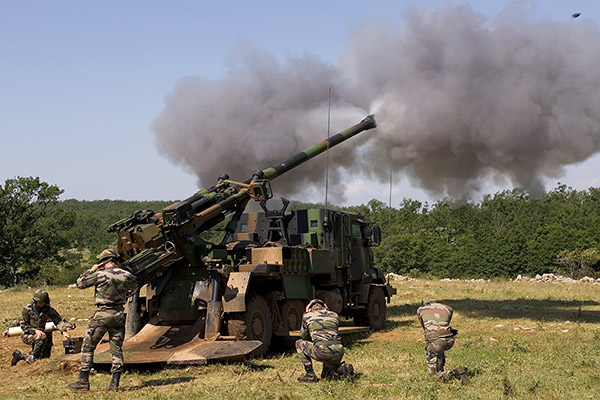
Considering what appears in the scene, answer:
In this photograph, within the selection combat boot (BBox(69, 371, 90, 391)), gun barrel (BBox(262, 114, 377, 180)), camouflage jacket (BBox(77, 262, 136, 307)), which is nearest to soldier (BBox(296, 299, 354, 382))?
camouflage jacket (BBox(77, 262, 136, 307))

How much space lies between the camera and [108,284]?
357 inches

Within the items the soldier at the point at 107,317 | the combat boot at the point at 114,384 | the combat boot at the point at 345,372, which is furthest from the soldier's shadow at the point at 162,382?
the combat boot at the point at 345,372

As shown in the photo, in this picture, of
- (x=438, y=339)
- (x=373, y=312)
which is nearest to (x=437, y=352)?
(x=438, y=339)

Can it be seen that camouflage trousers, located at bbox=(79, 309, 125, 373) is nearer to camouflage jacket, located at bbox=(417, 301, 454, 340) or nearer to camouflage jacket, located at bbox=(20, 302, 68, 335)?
camouflage jacket, located at bbox=(20, 302, 68, 335)

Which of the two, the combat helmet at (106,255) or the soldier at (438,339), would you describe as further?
the combat helmet at (106,255)

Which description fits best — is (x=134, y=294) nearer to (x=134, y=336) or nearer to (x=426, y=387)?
(x=134, y=336)

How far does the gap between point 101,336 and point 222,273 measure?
3015 mm

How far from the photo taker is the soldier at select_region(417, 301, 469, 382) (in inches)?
352

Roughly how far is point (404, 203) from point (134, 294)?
82.3m

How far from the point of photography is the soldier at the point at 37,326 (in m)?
11.4

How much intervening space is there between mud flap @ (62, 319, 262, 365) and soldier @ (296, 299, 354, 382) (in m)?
1.49

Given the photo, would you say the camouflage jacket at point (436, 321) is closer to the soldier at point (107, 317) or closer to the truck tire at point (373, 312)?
the soldier at point (107, 317)

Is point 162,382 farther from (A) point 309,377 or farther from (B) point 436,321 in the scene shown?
(B) point 436,321

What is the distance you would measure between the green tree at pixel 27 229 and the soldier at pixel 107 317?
39.1m
